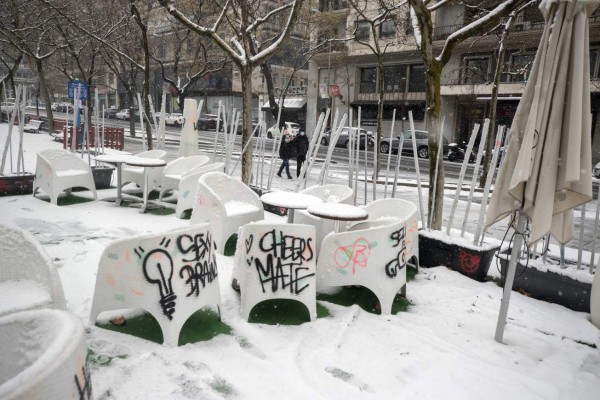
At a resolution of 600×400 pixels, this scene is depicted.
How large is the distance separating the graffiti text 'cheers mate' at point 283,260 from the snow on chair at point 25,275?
56.2 inches

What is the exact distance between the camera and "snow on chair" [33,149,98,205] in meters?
6.50

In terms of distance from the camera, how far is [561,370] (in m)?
3.08

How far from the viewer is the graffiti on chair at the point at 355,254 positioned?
147 inches

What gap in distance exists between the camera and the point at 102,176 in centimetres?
827

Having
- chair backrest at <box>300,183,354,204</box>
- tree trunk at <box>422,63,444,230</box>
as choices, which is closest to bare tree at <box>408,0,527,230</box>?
tree trunk at <box>422,63,444,230</box>

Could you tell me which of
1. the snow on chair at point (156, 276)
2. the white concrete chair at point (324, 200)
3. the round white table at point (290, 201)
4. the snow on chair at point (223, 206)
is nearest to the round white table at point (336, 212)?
the round white table at point (290, 201)

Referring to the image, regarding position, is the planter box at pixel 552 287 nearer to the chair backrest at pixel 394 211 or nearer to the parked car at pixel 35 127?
the chair backrest at pixel 394 211

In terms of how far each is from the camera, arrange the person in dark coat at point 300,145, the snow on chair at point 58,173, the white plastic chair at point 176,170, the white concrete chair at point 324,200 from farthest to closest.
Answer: the person in dark coat at point 300,145, the white plastic chair at point 176,170, the snow on chair at point 58,173, the white concrete chair at point 324,200

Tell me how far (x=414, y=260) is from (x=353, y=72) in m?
31.7

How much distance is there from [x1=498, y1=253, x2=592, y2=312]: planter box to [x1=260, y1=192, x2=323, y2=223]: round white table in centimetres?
218

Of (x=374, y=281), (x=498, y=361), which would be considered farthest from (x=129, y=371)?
(x=498, y=361)

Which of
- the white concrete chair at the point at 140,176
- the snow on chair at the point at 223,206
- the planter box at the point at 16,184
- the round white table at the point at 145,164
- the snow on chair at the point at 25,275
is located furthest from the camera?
the white concrete chair at the point at 140,176

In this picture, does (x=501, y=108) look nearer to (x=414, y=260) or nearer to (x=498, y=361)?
(x=414, y=260)

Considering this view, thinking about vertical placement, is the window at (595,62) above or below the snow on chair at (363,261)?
above
